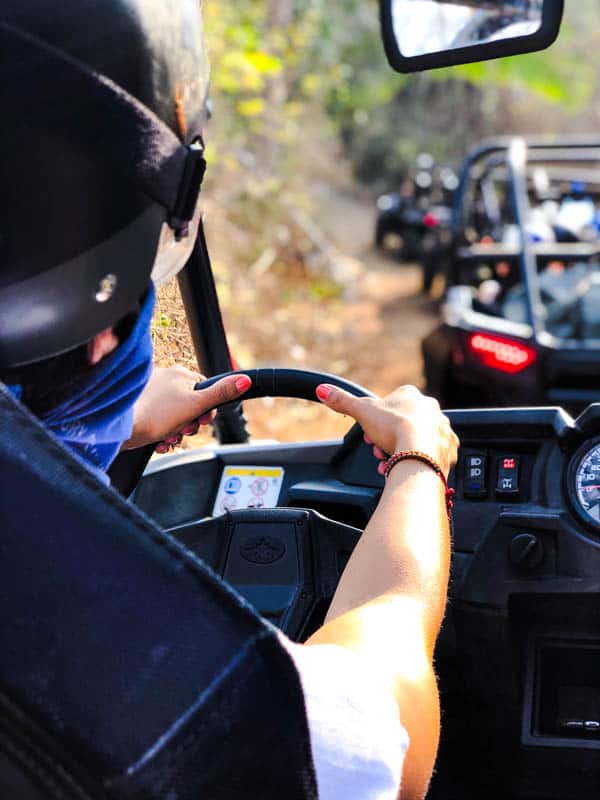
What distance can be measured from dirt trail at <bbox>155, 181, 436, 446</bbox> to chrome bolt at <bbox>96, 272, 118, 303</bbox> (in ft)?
20.0

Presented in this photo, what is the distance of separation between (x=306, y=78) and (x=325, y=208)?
6632mm

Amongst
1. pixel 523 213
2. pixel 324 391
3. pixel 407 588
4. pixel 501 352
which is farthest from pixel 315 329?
pixel 407 588

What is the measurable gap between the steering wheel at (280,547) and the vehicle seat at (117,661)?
86 cm

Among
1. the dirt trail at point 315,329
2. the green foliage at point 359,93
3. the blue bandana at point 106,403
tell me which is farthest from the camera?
the green foliage at point 359,93

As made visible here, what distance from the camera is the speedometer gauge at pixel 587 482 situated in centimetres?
193

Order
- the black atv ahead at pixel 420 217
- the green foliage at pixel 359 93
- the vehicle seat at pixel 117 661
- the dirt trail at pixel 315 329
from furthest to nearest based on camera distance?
the green foliage at pixel 359 93
the black atv ahead at pixel 420 217
the dirt trail at pixel 315 329
the vehicle seat at pixel 117 661

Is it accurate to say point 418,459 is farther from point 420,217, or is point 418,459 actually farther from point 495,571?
point 420,217

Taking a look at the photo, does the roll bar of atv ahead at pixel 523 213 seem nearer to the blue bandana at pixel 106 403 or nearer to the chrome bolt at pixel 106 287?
the blue bandana at pixel 106 403

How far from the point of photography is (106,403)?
1190 millimetres

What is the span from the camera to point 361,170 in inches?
1095

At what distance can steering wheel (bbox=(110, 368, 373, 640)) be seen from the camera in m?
1.87

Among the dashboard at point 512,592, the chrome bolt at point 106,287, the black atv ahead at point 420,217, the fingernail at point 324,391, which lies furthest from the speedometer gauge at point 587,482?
the black atv ahead at point 420,217

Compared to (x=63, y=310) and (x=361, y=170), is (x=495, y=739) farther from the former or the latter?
(x=361, y=170)

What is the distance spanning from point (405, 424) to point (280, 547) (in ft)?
1.69
